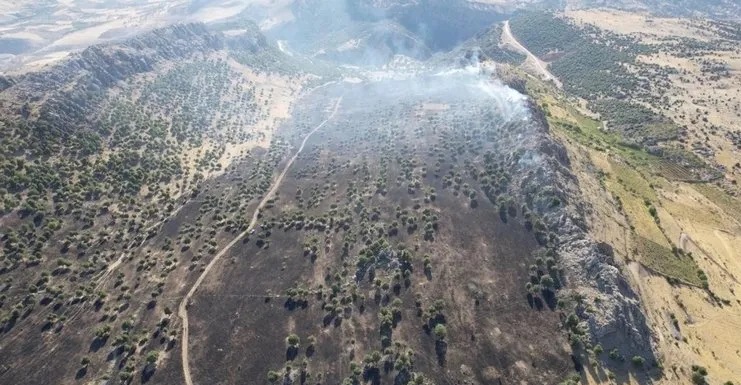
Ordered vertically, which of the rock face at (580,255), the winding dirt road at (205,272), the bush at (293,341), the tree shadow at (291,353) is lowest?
the winding dirt road at (205,272)

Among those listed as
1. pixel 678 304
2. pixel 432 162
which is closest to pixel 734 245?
pixel 678 304

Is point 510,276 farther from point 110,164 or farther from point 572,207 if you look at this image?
point 110,164

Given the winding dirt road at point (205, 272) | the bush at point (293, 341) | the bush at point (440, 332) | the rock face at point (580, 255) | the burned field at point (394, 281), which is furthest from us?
the bush at point (293, 341)

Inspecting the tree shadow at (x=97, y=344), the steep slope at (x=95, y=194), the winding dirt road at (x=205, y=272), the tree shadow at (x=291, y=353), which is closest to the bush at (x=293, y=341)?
the tree shadow at (x=291, y=353)

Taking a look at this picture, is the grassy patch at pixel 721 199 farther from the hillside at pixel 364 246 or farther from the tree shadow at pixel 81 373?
the tree shadow at pixel 81 373

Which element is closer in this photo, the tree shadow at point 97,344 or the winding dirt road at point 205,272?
the winding dirt road at point 205,272

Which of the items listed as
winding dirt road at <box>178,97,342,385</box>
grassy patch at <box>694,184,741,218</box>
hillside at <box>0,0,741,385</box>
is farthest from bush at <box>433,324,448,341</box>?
grassy patch at <box>694,184,741,218</box>

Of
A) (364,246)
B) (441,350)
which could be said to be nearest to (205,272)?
(364,246)
